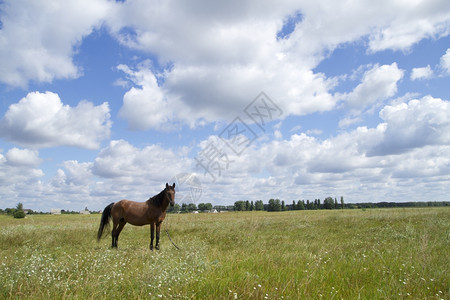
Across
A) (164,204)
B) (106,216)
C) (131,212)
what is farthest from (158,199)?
(106,216)

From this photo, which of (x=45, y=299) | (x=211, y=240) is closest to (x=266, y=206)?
(x=211, y=240)

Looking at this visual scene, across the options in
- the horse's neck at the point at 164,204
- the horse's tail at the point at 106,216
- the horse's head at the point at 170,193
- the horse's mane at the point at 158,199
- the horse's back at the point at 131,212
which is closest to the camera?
the horse's head at the point at 170,193

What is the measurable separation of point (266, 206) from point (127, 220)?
131227mm

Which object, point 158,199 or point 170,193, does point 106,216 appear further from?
point 170,193

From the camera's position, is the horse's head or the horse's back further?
the horse's back

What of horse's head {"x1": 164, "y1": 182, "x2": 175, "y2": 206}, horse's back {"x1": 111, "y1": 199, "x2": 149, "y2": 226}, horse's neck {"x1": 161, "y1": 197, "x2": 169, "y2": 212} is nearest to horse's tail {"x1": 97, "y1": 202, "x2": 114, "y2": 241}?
horse's back {"x1": 111, "y1": 199, "x2": 149, "y2": 226}

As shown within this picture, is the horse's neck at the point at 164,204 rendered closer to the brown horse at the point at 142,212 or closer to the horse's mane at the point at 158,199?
the brown horse at the point at 142,212

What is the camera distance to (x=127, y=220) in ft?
36.9

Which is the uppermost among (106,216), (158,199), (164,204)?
(158,199)

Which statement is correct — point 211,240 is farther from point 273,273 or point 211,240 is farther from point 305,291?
point 305,291

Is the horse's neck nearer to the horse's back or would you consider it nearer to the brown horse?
the brown horse

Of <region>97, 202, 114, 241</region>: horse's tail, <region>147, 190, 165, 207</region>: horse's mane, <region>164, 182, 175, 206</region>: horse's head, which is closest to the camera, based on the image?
<region>164, 182, 175, 206</region>: horse's head

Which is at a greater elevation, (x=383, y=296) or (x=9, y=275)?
(x=9, y=275)

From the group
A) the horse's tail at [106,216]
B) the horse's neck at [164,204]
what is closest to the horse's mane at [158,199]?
the horse's neck at [164,204]
